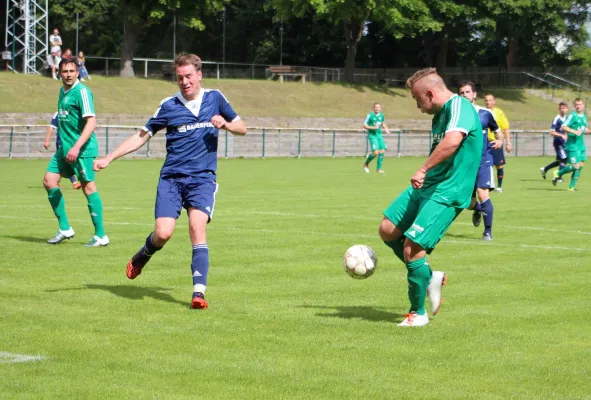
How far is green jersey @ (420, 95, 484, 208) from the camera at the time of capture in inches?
298

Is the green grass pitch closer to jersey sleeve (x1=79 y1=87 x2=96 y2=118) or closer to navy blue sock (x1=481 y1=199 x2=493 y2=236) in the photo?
navy blue sock (x1=481 y1=199 x2=493 y2=236)

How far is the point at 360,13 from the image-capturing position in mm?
60625

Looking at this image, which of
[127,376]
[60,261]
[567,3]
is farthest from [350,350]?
[567,3]

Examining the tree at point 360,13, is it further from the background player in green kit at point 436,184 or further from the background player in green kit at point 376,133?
the background player in green kit at point 436,184

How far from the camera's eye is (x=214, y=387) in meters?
5.79

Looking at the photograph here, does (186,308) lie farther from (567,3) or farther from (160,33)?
(160,33)

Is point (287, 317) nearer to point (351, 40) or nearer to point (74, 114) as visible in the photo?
point (74, 114)

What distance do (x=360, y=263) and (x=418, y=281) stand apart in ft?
2.25

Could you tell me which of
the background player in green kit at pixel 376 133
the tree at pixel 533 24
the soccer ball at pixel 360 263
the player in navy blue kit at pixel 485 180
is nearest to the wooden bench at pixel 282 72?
the tree at pixel 533 24

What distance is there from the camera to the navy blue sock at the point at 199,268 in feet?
27.6

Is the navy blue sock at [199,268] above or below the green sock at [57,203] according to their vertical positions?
above

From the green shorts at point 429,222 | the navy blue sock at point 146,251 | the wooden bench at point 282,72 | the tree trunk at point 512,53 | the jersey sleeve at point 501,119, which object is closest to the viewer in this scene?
the green shorts at point 429,222

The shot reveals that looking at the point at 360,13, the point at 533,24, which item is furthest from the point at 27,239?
the point at 533,24

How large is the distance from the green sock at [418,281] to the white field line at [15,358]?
2787 mm
